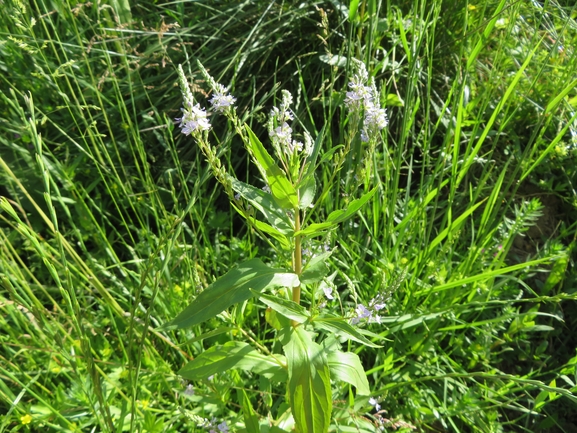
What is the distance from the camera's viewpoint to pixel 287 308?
2.86 ft

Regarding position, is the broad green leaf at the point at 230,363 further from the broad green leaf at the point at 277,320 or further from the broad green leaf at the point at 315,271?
the broad green leaf at the point at 315,271

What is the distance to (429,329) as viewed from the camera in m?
1.38

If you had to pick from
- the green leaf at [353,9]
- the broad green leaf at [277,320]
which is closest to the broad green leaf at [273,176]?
the broad green leaf at [277,320]

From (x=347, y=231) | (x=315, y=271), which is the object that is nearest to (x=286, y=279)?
(x=315, y=271)

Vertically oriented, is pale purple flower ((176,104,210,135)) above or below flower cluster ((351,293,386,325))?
above

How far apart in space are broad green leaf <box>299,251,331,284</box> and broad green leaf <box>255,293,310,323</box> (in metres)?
0.05

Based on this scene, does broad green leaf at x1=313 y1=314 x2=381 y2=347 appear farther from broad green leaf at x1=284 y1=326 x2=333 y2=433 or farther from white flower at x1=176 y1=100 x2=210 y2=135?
white flower at x1=176 y1=100 x2=210 y2=135

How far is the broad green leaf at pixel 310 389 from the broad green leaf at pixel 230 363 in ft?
0.43

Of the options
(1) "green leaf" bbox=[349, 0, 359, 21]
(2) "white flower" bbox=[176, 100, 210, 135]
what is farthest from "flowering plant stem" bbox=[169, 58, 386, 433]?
(1) "green leaf" bbox=[349, 0, 359, 21]

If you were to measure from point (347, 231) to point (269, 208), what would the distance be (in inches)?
27.3

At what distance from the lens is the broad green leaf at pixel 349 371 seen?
95 centimetres

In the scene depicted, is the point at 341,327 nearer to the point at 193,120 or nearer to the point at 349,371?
the point at 349,371

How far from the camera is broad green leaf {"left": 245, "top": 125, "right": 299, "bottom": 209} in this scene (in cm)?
84

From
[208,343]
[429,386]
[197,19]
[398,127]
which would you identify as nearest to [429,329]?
[429,386]
